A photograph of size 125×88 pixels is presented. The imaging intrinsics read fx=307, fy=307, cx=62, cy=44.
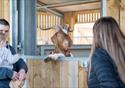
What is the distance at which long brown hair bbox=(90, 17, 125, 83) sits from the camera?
183cm

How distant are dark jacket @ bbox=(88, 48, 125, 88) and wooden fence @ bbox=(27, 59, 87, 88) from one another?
1.20m

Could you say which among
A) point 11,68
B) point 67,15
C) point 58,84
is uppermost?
point 67,15

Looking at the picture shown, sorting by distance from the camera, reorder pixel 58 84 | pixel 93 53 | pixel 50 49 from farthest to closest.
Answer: pixel 50 49 < pixel 58 84 < pixel 93 53

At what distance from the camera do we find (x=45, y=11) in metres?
4.70

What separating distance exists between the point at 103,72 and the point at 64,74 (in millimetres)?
1477

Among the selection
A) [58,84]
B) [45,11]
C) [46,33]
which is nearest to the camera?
[58,84]

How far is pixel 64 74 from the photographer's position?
321 centimetres

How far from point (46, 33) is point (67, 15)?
0.46 metres

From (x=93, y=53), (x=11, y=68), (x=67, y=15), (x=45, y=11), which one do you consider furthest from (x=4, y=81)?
(x=67, y=15)

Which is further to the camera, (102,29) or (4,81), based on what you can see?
(4,81)

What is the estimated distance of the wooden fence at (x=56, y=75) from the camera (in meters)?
3.11

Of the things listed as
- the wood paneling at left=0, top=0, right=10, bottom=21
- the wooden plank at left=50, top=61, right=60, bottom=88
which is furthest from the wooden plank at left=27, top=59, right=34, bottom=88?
the wood paneling at left=0, top=0, right=10, bottom=21

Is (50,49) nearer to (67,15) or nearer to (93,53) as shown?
(67,15)

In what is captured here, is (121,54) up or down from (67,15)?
down
